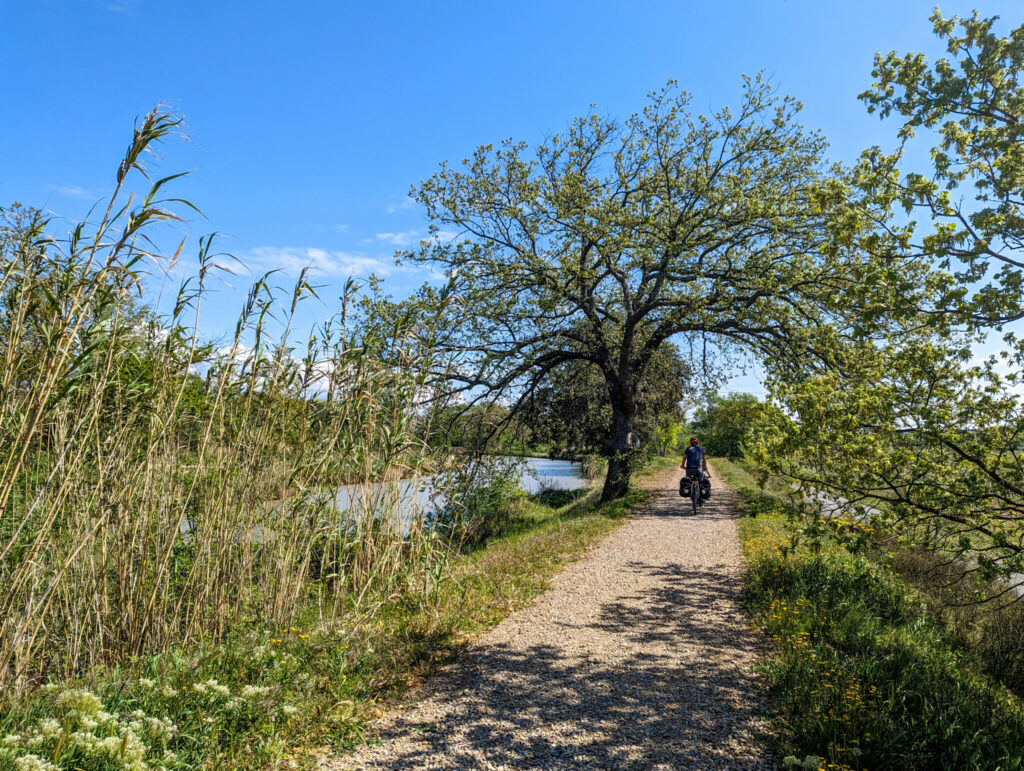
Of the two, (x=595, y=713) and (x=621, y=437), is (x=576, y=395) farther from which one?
(x=595, y=713)

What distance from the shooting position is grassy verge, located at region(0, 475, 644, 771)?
2.52 m

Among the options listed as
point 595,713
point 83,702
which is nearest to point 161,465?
point 83,702

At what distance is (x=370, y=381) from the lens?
4.96 meters

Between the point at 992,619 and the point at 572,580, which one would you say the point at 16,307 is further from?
the point at 992,619

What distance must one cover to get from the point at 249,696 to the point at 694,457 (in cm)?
1135

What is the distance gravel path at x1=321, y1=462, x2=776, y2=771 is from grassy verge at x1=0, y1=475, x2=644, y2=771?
250 mm

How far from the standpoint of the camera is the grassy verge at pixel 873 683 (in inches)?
121

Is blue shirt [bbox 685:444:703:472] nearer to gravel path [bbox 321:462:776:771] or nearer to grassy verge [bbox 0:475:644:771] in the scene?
gravel path [bbox 321:462:776:771]

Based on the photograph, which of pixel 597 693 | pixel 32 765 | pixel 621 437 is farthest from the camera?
pixel 621 437

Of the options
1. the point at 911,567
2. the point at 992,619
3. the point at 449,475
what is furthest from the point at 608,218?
the point at 992,619

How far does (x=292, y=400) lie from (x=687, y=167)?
10237mm

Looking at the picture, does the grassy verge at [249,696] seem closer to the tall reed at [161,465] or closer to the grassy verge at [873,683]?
the tall reed at [161,465]

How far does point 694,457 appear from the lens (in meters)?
12.9

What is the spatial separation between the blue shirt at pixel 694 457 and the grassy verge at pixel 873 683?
6.20 m
